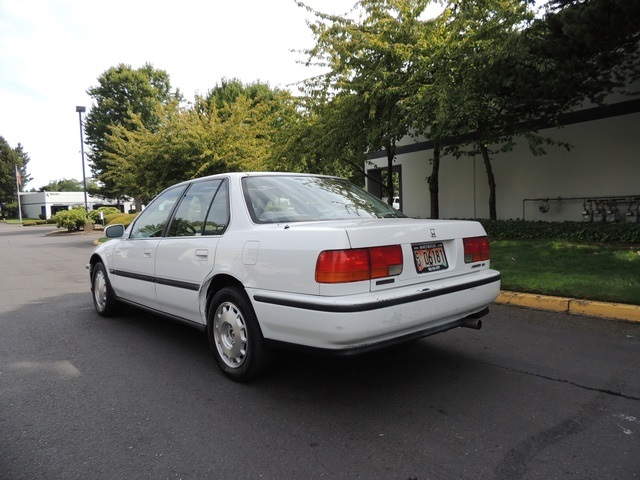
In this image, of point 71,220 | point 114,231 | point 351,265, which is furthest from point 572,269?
point 71,220

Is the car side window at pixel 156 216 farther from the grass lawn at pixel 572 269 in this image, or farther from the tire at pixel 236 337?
the grass lawn at pixel 572 269

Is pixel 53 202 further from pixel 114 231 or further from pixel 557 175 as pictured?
pixel 114 231

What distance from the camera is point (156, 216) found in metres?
4.57

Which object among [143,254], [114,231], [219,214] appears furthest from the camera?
[114,231]

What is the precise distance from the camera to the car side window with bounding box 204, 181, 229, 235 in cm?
354

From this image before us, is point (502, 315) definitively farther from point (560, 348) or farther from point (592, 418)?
point (592, 418)

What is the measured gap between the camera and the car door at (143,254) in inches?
168

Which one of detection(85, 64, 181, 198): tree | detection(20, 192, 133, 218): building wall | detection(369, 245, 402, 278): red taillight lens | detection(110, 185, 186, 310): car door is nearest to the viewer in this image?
detection(369, 245, 402, 278): red taillight lens

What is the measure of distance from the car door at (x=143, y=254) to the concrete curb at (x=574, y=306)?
14.0 ft

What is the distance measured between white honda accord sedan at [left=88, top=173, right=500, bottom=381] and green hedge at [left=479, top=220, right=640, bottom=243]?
6.81 m

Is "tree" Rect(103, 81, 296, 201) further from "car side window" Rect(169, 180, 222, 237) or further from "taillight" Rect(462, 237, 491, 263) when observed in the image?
"taillight" Rect(462, 237, 491, 263)

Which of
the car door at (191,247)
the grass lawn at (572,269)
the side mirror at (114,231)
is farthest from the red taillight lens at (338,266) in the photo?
the grass lawn at (572,269)

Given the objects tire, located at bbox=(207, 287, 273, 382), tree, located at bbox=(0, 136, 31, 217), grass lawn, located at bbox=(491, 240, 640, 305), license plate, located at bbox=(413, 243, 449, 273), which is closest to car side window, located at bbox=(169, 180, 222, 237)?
tire, located at bbox=(207, 287, 273, 382)

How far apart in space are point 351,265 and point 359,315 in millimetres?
304
